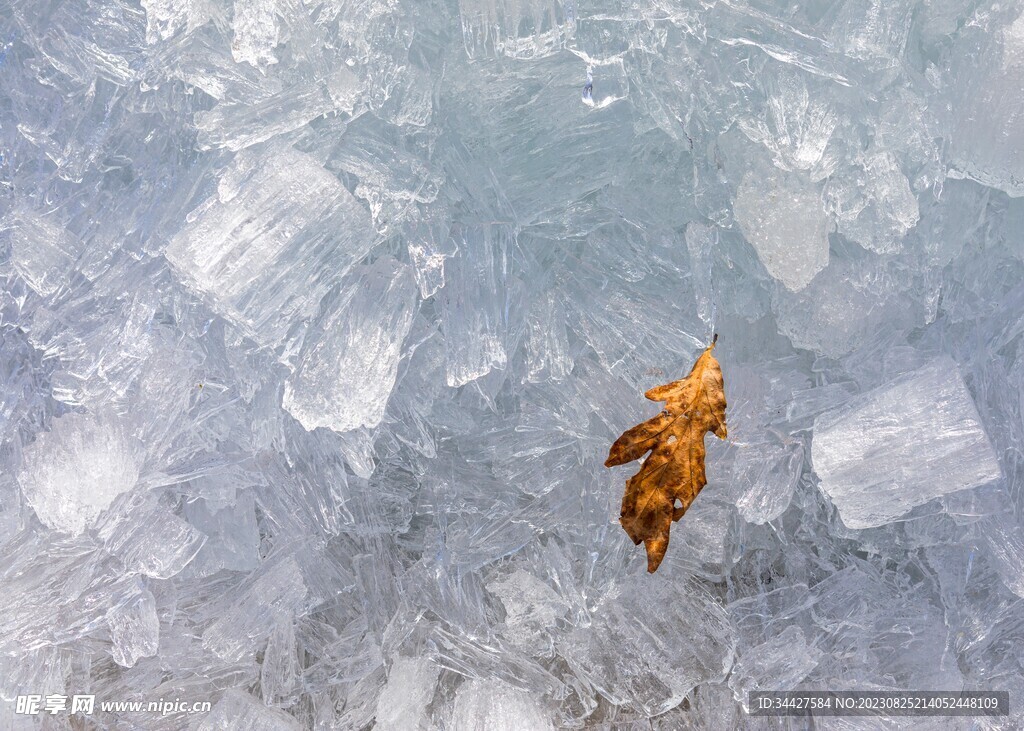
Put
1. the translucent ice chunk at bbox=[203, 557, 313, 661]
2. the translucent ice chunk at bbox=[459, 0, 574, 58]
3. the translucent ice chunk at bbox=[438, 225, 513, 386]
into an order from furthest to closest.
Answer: the translucent ice chunk at bbox=[203, 557, 313, 661], the translucent ice chunk at bbox=[438, 225, 513, 386], the translucent ice chunk at bbox=[459, 0, 574, 58]

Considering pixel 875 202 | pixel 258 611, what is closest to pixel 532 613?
pixel 258 611

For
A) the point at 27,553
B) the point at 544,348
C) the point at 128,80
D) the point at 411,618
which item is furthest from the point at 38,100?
the point at 411,618

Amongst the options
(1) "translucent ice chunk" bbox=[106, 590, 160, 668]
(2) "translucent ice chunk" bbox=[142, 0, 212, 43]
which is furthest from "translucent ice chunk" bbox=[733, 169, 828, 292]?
(1) "translucent ice chunk" bbox=[106, 590, 160, 668]

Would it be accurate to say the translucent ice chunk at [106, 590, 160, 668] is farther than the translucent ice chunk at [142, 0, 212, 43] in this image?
Yes

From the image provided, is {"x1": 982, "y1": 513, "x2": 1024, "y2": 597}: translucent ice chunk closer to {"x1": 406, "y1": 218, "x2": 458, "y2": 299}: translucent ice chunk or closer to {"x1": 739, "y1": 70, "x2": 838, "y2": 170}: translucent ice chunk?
{"x1": 739, "y1": 70, "x2": 838, "y2": 170}: translucent ice chunk

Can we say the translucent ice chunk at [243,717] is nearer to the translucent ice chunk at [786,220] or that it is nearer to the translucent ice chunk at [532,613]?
→ the translucent ice chunk at [532,613]

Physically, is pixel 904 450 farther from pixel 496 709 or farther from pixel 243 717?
pixel 243 717

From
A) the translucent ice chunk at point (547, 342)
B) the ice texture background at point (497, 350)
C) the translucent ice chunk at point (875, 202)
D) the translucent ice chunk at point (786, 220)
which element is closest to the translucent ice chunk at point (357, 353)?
the ice texture background at point (497, 350)
